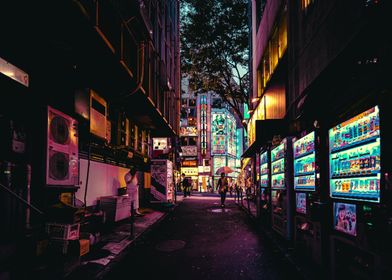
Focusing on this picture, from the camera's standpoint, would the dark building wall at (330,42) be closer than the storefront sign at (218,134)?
Yes

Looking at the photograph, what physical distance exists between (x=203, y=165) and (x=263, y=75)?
5023 cm

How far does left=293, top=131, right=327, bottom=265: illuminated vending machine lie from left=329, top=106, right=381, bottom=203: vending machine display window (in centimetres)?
49

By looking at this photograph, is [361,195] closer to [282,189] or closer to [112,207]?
[282,189]

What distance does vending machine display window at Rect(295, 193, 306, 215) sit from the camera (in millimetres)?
7780

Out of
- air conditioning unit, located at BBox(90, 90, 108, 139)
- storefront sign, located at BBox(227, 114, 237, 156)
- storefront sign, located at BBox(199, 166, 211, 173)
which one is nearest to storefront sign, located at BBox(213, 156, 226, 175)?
storefront sign, located at BBox(199, 166, 211, 173)

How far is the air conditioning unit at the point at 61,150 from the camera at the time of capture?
7.23 metres

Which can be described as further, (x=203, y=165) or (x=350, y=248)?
(x=203, y=165)

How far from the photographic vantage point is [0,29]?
20.5 feet

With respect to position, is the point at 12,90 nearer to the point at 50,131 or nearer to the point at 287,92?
the point at 50,131

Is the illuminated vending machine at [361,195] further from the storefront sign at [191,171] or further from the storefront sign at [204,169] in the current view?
the storefront sign at [191,171]

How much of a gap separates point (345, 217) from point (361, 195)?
2.43ft

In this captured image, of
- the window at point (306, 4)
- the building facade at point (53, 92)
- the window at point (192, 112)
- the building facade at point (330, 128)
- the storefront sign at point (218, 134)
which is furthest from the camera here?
the window at point (192, 112)

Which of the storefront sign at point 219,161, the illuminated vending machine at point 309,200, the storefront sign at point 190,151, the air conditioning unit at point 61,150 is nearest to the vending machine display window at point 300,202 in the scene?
the illuminated vending machine at point 309,200

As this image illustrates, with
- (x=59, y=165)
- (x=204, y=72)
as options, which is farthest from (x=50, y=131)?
(x=204, y=72)
